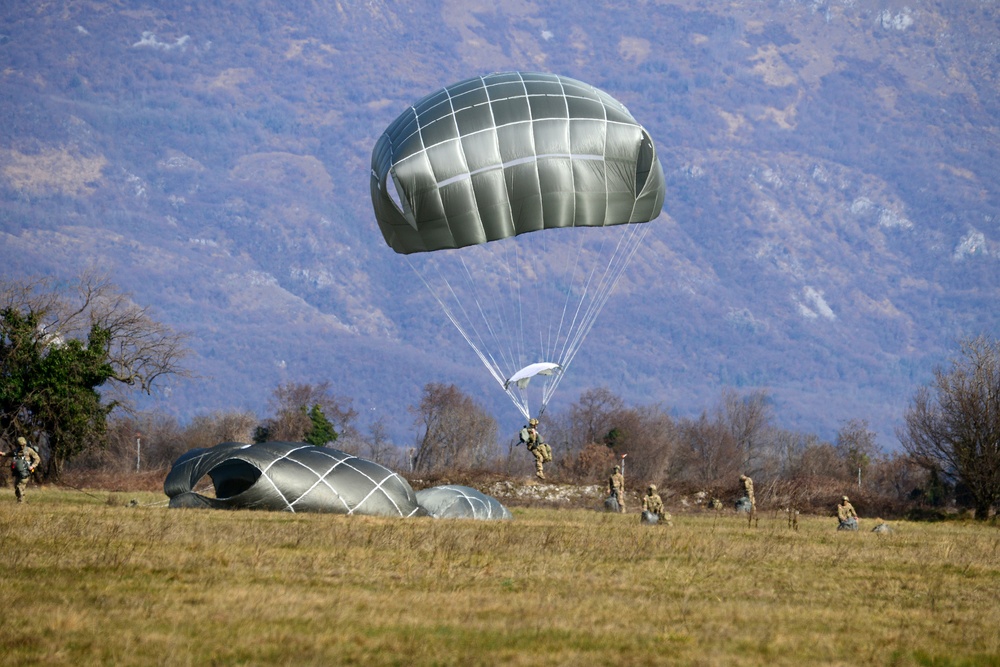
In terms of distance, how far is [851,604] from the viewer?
14.3 meters

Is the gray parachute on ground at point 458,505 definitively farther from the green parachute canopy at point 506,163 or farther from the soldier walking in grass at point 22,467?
the soldier walking in grass at point 22,467

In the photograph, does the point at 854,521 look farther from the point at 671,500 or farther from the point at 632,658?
the point at 632,658

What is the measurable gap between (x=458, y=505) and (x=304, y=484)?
14.8ft

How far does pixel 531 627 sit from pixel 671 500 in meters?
35.7

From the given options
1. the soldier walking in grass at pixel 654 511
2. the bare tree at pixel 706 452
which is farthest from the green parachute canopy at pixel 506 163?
the bare tree at pixel 706 452

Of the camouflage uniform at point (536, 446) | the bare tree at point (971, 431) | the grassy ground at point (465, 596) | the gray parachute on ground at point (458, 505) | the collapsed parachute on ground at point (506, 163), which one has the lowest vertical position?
the grassy ground at point (465, 596)

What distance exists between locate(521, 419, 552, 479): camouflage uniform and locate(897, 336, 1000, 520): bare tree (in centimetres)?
2150

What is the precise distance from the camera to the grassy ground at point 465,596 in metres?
10.7

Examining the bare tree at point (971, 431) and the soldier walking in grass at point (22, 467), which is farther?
the bare tree at point (971, 431)

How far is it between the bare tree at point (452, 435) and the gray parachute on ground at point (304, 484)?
86.5 metres

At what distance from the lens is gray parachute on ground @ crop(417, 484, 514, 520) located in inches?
1150

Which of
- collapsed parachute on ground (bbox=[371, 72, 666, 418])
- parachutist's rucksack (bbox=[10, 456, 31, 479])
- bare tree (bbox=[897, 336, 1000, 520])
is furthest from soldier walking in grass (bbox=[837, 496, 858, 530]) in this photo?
parachutist's rucksack (bbox=[10, 456, 31, 479])

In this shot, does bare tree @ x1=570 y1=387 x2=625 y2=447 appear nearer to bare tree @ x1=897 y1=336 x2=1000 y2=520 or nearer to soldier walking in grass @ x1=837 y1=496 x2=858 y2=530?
bare tree @ x1=897 y1=336 x2=1000 y2=520

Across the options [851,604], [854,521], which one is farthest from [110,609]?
[854,521]
